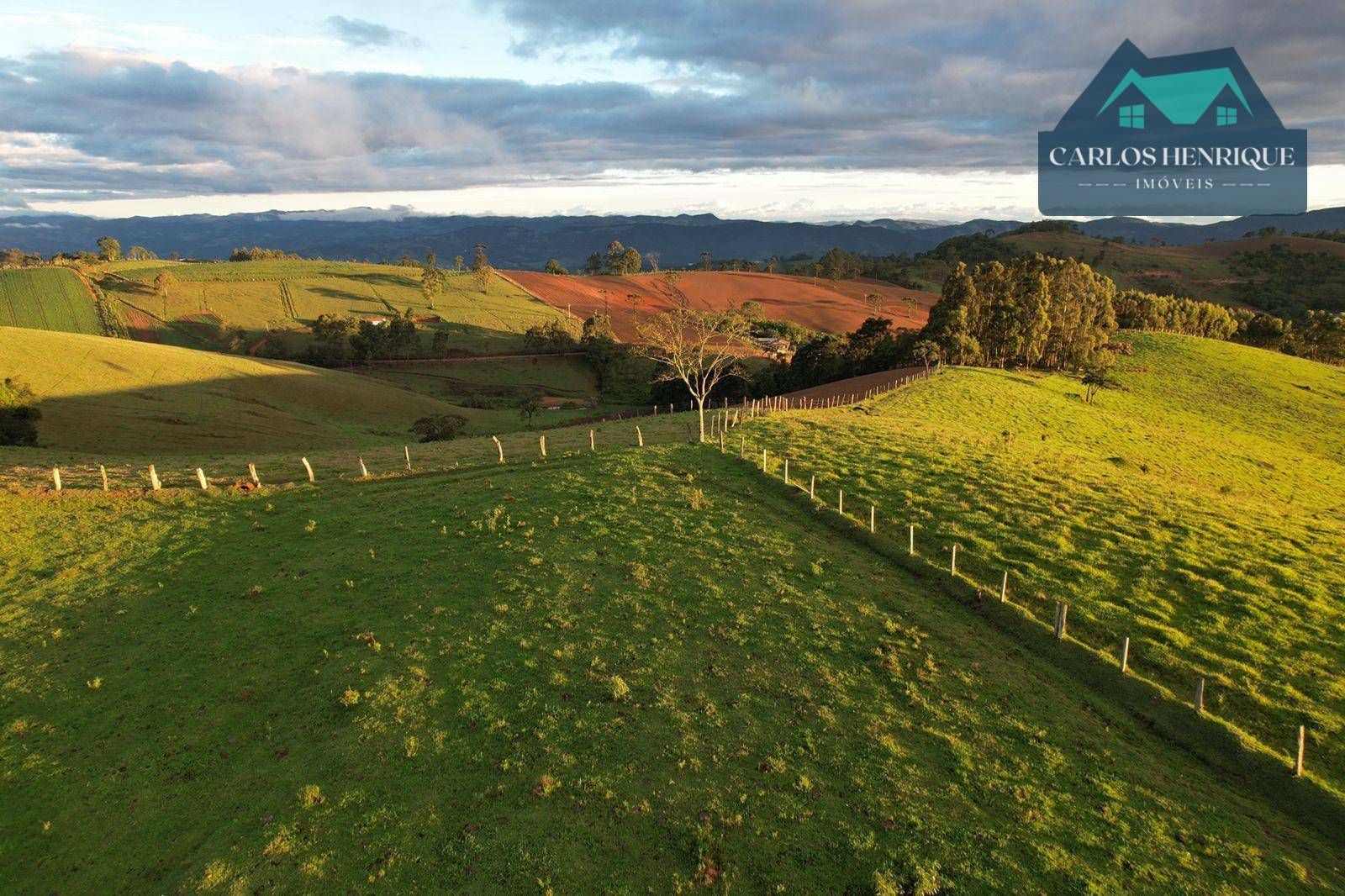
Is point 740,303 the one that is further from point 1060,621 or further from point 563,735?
point 563,735

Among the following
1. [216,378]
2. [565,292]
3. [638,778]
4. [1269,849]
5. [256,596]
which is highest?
[565,292]

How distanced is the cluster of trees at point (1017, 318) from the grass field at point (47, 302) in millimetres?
159167

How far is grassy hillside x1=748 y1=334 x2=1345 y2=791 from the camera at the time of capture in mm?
19516

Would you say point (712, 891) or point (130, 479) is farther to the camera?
point (130, 479)

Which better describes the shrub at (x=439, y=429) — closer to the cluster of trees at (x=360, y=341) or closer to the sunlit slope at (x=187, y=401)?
the sunlit slope at (x=187, y=401)

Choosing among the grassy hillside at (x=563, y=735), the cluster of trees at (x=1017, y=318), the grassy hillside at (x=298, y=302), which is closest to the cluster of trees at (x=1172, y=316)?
the cluster of trees at (x=1017, y=318)

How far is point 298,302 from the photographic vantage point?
156 m

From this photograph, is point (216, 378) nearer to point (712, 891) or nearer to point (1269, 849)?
point (712, 891)

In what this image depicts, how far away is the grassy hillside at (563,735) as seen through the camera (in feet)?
43.3

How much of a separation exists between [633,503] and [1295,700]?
1006 inches

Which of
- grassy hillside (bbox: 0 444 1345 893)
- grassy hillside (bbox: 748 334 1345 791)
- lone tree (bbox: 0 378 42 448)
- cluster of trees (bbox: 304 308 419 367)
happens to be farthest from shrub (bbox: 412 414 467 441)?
cluster of trees (bbox: 304 308 419 367)

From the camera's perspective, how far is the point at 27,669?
19.4 m

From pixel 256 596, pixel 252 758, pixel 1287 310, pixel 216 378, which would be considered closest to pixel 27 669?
pixel 256 596

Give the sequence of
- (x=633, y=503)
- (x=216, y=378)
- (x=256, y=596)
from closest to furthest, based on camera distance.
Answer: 1. (x=256, y=596)
2. (x=633, y=503)
3. (x=216, y=378)
